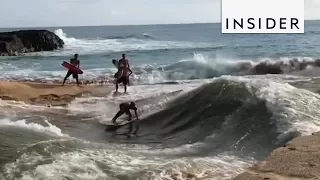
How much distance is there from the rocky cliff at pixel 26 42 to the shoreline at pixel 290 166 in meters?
31.9

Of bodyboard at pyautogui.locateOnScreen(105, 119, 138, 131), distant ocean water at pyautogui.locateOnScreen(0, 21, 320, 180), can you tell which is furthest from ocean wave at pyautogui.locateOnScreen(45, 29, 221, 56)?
bodyboard at pyautogui.locateOnScreen(105, 119, 138, 131)

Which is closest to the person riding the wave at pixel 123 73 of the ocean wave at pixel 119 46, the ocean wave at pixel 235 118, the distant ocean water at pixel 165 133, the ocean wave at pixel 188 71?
the distant ocean water at pixel 165 133

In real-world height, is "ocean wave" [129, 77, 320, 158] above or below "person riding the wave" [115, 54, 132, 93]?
below

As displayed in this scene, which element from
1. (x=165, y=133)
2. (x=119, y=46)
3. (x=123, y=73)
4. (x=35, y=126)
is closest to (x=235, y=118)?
(x=165, y=133)

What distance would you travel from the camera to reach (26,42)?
3803 cm

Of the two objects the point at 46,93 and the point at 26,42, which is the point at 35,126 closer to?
the point at 46,93

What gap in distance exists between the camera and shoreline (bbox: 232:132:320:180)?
4.26 metres

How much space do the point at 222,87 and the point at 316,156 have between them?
5.79m

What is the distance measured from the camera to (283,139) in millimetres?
7160

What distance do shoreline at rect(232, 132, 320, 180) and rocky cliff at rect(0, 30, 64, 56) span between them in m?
31.9

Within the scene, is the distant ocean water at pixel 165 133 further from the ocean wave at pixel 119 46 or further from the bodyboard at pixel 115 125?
the ocean wave at pixel 119 46

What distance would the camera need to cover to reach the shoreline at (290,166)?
426 centimetres

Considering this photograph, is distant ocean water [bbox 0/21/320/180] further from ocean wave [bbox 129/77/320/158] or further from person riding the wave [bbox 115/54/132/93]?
person riding the wave [bbox 115/54/132/93]

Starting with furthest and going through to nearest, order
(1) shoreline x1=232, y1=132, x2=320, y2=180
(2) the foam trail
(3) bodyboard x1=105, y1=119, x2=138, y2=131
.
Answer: (3) bodyboard x1=105, y1=119, x2=138, y2=131 → (2) the foam trail → (1) shoreline x1=232, y1=132, x2=320, y2=180
